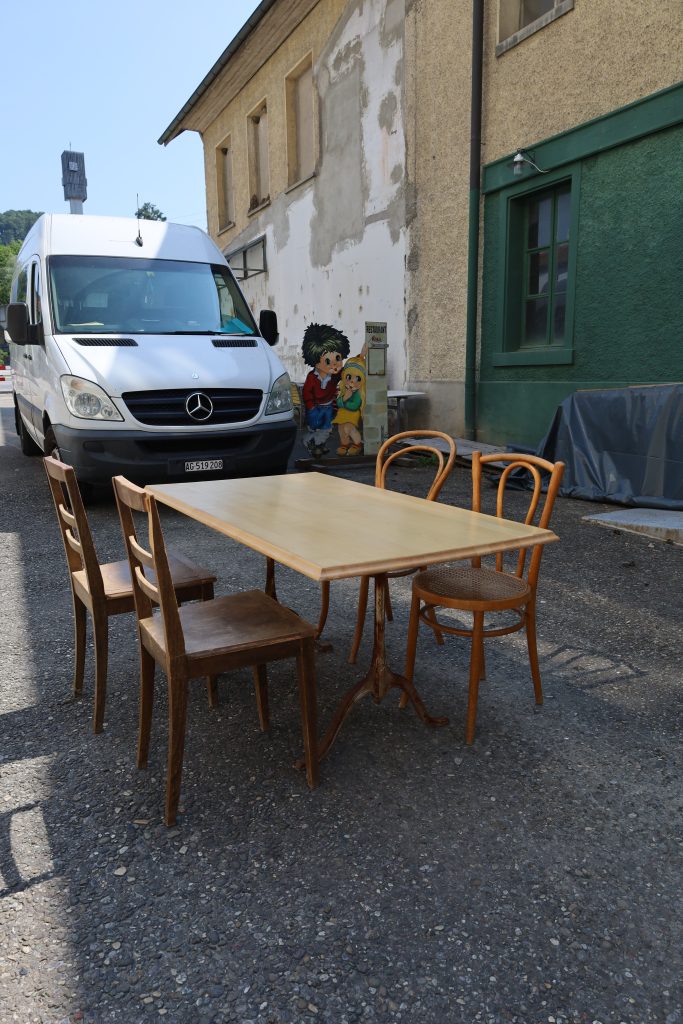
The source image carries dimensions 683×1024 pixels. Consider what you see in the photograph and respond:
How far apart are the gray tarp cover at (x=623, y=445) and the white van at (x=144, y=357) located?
274cm

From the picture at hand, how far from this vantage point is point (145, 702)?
8.63ft

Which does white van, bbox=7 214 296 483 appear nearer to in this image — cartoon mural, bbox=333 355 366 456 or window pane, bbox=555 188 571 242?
cartoon mural, bbox=333 355 366 456

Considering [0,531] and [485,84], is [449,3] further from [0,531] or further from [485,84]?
[0,531]

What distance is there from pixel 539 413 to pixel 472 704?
659 cm

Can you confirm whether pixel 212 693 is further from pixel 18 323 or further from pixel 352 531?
pixel 18 323

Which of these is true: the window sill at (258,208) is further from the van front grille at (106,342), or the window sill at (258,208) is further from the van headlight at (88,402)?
the van headlight at (88,402)

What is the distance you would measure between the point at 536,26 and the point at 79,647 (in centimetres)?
841

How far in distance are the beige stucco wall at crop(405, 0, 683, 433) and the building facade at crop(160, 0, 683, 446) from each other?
3cm

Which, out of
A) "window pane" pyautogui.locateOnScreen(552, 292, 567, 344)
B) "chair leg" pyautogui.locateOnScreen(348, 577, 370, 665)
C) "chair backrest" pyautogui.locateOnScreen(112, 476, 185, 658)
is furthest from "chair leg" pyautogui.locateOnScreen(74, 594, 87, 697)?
"window pane" pyautogui.locateOnScreen(552, 292, 567, 344)

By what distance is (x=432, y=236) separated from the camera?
10734 millimetres

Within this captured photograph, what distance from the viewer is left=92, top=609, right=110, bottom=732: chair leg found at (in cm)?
292

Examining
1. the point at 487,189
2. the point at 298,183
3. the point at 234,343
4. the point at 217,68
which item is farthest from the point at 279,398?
the point at 217,68

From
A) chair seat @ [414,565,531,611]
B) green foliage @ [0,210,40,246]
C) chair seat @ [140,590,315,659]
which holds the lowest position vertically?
chair seat @ [414,565,531,611]

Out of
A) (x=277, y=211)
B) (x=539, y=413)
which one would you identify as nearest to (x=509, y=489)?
(x=539, y=413)
